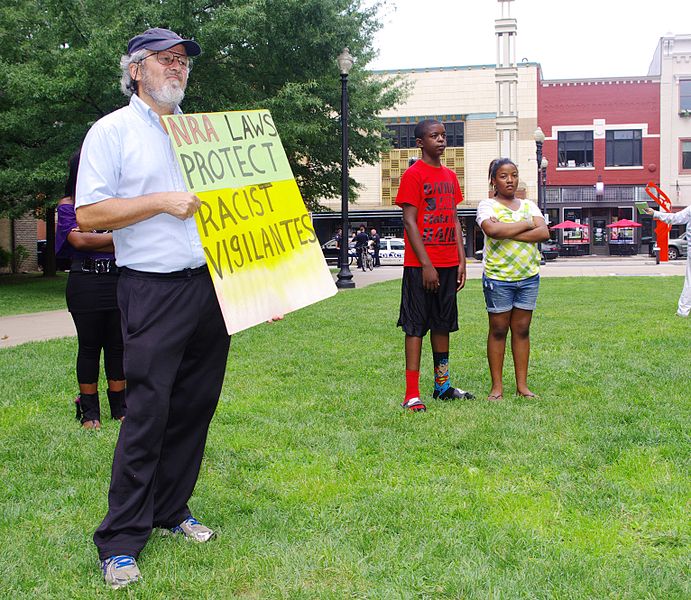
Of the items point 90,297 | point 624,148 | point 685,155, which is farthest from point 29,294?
point 685,155

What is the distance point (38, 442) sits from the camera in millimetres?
4926

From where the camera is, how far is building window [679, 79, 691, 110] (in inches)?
1908

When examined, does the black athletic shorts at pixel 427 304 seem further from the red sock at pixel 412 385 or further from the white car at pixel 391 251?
the white car at pixel 391 251

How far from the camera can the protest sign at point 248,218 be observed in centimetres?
314

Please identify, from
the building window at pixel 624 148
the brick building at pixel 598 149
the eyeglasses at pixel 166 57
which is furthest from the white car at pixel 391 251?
the eyeglasses at pixel 166 57

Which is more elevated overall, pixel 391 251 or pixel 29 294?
pixel 29 294

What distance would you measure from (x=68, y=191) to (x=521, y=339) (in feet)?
11.8

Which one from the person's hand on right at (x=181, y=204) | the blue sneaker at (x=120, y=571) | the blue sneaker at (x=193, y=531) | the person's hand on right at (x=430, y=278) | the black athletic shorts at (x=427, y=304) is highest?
the person's hand on right at (x=181, y=204)

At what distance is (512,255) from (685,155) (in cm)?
4795

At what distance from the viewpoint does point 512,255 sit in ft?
19.8

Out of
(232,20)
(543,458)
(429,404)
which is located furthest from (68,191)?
(232,20)

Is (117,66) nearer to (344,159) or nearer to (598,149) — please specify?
(344,159)

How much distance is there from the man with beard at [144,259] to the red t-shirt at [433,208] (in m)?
2.75

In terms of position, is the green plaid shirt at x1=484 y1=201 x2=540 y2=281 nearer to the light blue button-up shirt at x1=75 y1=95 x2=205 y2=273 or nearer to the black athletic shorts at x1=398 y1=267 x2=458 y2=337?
the black athletic shorts at x1=398 y1=267 x2=458 y2=337
